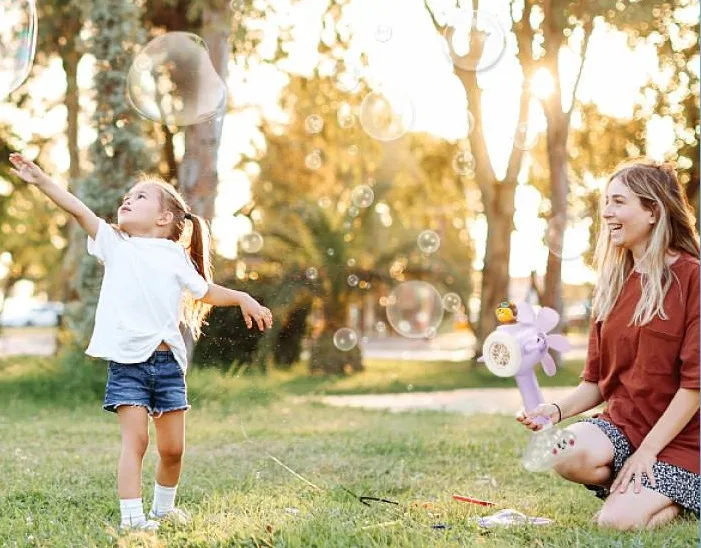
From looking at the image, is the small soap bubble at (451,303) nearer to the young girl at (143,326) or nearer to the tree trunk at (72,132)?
the tree trunk at (72,132)

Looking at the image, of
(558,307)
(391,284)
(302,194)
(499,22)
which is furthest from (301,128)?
(499,22)

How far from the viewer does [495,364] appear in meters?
3.42

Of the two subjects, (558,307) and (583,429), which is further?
(558,307)

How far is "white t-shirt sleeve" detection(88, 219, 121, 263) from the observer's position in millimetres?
3389

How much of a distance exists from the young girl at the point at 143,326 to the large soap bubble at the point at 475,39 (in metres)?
3.98

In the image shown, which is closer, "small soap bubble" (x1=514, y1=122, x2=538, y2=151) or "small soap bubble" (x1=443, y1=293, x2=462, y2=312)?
"small soap bubble" (x1=514, y1=122, x2=538, y2=151)

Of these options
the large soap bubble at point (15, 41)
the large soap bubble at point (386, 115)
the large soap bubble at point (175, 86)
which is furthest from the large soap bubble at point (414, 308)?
the large soap bubble at point (15, 41)

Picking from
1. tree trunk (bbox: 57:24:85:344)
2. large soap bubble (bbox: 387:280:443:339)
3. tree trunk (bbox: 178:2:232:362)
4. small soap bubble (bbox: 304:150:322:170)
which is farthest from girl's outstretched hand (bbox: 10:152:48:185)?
small soap bubble (bbox: 304:150:322:170)

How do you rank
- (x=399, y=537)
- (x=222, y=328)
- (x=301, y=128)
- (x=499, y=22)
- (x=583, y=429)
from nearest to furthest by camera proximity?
(x=399, y=537) < (x=583, y=429) < (x=499, y=22) < (x=222, y=328) < (x=301, y=128)

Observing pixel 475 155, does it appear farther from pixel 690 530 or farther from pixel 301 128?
pixel 690 530

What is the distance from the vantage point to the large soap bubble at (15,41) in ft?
14.5

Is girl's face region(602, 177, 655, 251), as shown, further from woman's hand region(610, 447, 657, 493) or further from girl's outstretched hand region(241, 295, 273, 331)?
A: girl's outstretched hand region(241, 295, 273, 331)

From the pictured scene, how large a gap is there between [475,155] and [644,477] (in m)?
10.2

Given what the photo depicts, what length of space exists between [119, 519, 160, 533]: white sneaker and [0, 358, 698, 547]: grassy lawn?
0.13 ft
